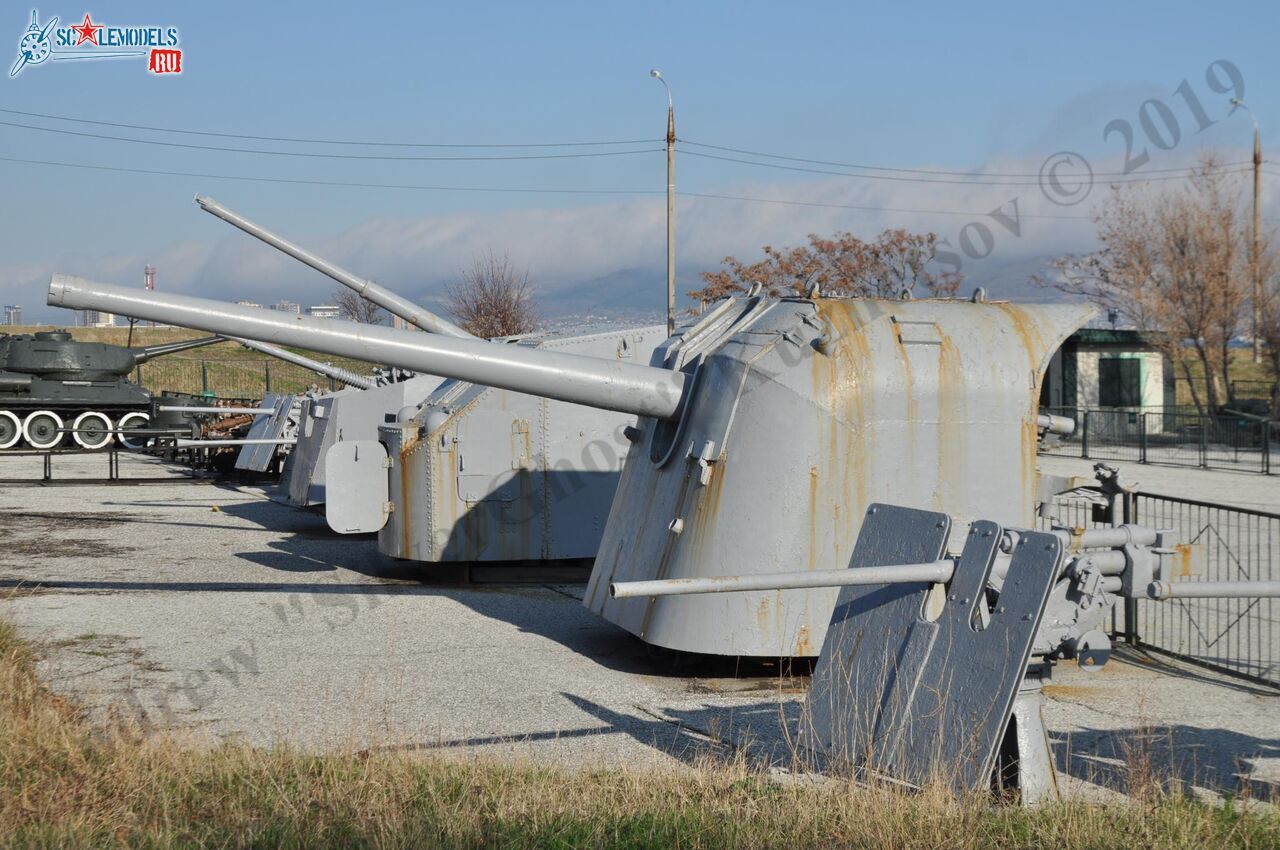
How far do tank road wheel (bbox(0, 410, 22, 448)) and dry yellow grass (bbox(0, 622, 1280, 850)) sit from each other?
86.0 ft

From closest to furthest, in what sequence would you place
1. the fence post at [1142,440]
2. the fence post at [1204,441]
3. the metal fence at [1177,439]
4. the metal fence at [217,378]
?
1. the fence post at [1204,441]
2. the metal fence at [1177,439]
3. the fence post at [1142,440]
4. the metal fence at [217,378]

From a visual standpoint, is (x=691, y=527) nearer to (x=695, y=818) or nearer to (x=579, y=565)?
(x=695, y=818)

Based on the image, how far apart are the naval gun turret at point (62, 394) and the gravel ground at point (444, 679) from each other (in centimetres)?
1834

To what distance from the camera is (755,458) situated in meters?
7.18

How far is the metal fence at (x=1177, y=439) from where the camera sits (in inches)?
904

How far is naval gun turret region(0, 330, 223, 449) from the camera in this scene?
2931 cm

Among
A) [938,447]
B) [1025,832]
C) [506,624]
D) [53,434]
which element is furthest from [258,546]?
[53,434]

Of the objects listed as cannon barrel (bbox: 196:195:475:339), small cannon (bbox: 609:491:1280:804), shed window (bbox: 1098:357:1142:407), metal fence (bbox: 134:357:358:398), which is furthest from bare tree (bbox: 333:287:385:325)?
small cannon (bbox: 609:491:1280:804)

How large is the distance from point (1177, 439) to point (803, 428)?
19.2 metres

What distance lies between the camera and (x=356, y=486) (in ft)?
35.8

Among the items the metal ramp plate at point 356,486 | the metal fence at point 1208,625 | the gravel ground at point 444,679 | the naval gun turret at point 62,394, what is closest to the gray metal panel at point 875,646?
the gravel ground at point 444,679

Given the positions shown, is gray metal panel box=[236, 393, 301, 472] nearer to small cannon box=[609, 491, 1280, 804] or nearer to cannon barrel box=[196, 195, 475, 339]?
cannon barrel box=[196, 195, 475, 339]

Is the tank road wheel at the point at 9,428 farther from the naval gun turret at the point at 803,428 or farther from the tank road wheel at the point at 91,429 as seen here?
the naval gun turret at the point at 803,428

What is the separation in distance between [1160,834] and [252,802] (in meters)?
2.95
